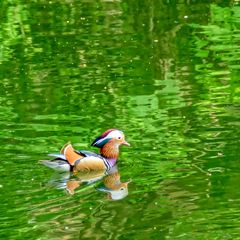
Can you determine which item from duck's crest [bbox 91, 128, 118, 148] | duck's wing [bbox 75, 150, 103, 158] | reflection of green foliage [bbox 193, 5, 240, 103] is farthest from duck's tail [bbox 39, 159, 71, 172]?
reflection of green foliage [bbox 193, 5, 240, 103]

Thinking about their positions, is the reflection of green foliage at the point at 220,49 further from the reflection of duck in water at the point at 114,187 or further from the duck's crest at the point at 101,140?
the reflection of duck in water at the point at 114,187

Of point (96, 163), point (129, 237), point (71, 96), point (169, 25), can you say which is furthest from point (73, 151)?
point (169, 25)

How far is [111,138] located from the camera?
1008 cm

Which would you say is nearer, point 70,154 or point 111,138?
point 70,154

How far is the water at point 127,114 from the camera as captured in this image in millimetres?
8359

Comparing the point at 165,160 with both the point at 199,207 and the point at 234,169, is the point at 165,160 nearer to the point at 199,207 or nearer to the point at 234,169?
the point at 234,169

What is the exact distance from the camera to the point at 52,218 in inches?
330

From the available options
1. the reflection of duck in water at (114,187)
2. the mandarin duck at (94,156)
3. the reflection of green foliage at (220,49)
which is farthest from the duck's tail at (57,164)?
the reflection of green foliage at (220,49)

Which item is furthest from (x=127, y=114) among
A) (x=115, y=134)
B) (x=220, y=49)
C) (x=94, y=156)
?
(x=220, y=49)

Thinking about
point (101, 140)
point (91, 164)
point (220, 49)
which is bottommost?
point (220, 49)

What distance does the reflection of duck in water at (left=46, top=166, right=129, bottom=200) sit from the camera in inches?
360

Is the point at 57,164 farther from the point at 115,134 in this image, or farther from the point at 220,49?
the point at 220,49

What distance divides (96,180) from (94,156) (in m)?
0.30

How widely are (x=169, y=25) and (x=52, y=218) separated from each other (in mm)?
9139
